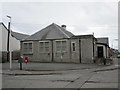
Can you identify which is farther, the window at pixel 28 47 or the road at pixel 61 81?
the window at pixel 28 47

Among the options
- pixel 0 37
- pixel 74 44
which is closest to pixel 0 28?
pixel 0 37

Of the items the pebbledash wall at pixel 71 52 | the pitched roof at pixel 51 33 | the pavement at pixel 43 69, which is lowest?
the pavement at pixel 43 69

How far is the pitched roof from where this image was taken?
35.2 m

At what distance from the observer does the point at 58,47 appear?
1352 inches

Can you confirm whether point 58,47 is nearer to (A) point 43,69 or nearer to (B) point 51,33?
(B) point 51,33

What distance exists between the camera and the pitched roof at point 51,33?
115 ft

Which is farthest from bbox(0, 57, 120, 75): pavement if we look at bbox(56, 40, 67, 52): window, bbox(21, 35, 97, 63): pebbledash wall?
bbox(56, 40, 67, 52): window

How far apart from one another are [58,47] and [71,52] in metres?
2.55

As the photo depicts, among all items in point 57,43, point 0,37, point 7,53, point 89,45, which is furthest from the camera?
point 0,37

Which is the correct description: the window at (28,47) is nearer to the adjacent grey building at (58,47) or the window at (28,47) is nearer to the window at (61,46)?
the adjacent grey building at (58,47)

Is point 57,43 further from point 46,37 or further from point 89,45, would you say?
point 89,45

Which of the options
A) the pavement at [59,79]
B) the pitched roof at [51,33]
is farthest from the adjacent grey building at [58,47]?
the pavement at [59,79]

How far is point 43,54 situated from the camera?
35344 mm

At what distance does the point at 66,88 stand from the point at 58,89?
1.77 feet
